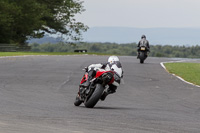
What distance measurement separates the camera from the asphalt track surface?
9250mm

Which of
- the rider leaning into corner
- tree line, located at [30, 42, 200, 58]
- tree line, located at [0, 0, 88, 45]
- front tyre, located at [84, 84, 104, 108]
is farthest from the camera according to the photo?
tree line, located at [30, 42, 200, 58]

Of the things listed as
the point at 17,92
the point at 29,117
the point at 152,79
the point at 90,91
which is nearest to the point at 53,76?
the point at 152,79

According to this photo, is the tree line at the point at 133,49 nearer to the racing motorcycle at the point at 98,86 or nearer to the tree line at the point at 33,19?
the tree line at the point at 33,19

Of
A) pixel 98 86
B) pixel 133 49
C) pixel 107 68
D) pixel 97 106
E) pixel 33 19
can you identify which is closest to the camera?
pixel 98 86

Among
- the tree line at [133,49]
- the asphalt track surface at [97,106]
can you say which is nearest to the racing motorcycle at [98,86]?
the asphalt track surface at [97,106]

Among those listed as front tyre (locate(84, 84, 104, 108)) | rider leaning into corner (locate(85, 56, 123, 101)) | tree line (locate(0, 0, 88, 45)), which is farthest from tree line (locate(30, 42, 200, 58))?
front tyre (locate(84, 84, 104, 108))

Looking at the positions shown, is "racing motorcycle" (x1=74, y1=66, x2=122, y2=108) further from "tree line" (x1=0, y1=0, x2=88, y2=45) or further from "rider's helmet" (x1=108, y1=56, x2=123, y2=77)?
"tree line" (x1=0, y1=0, x2=88, y2=45)

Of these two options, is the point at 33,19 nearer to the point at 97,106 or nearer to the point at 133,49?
the point at 97,106

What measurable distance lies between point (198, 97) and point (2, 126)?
1023 centimetres

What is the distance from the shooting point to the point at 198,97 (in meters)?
17.8

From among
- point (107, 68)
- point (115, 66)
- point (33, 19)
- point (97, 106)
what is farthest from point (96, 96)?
point (33, 19)

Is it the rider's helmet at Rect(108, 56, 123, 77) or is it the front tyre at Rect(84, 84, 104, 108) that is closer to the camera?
the front tyre at Rect(84, 84, 104, 108)

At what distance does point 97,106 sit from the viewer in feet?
45.2

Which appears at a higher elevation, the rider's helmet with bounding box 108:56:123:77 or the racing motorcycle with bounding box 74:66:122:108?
the rider's helmet with bounding box 108:56:123:77
